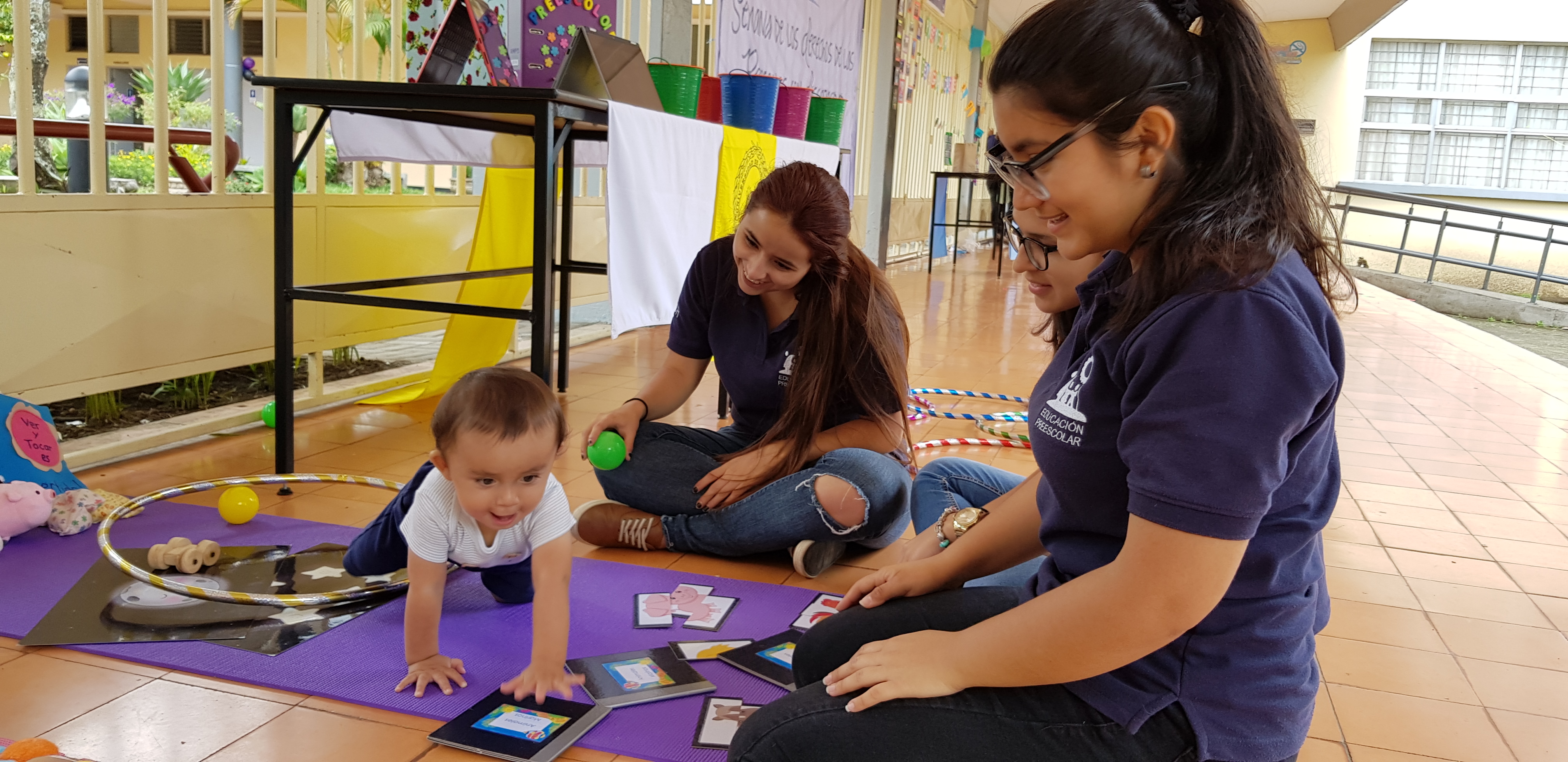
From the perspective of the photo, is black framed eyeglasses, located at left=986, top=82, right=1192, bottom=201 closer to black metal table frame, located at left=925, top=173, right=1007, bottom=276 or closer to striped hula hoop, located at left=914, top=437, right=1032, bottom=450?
striped hula hoop, located at left=914, top=437, right=1032, bottom=450

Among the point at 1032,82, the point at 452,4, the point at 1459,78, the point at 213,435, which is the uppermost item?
the point at 1459,78

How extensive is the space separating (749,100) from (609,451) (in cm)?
200

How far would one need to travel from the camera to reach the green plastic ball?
8.34 ft

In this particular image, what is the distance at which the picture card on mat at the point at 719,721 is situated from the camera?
1639 millimetres

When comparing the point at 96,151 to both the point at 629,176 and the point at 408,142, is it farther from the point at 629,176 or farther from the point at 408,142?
the point at 629,176

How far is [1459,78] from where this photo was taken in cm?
2105

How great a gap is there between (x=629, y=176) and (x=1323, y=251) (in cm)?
228

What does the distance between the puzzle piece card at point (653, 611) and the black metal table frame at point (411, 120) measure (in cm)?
69

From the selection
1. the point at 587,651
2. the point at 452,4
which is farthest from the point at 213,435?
the point at 587,651

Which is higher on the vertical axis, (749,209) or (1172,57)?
(1172,57)

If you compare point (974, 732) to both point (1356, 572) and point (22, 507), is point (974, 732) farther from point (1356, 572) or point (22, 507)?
point (22, 507)

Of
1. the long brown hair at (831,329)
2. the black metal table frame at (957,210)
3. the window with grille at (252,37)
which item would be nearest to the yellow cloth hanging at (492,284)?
the long brown hair at (831,329)

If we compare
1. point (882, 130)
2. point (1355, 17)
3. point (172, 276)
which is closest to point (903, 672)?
point (172, 276)

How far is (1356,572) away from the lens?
107 inches
